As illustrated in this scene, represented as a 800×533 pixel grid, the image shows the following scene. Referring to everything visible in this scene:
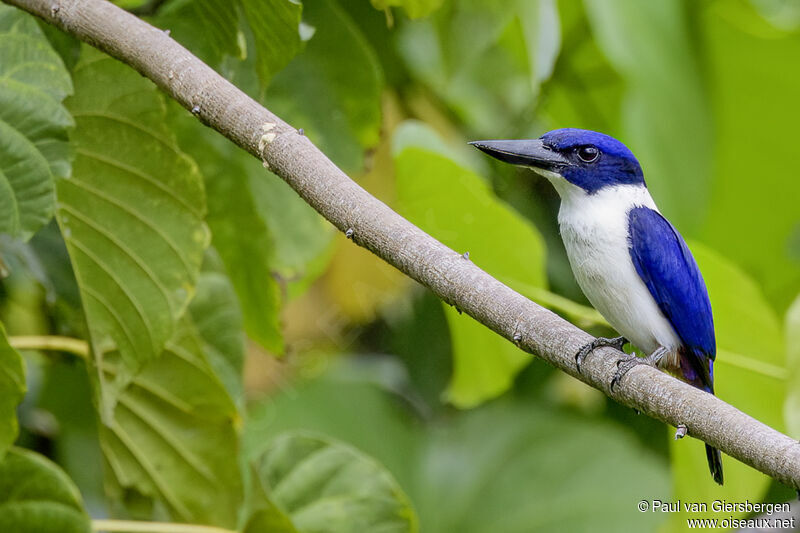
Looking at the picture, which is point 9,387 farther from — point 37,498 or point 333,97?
point 333,97

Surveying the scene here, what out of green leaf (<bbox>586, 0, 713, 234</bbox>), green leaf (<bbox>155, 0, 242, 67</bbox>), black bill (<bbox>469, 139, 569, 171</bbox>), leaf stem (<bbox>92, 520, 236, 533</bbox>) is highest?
green leaf (<bbox>586, 0, 713, 234</bbox>)

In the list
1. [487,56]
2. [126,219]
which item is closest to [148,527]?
[126,219]

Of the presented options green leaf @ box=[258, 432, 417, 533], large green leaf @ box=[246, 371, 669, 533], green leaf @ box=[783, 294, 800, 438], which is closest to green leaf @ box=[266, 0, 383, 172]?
green leaf @ box=[258, 432, 417, 533]

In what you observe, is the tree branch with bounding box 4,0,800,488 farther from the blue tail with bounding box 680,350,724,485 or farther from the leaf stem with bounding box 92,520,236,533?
the leaf stem with bounding box 92,520,236,533

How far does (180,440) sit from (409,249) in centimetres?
78

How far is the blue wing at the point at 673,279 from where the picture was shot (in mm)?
1385

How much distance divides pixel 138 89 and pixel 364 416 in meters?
1.43

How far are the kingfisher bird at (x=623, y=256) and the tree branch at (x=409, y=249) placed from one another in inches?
12.7

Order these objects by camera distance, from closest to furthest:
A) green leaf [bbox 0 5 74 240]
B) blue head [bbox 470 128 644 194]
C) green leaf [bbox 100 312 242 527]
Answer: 1. green leaf [bbox 0 5 74 240]
2. blue head [bbox 470 128 644 194]
3. green leaf [bbox 100 312 242 527]

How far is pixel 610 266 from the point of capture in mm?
1365

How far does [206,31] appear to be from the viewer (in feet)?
4.63

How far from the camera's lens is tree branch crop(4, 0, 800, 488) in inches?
32.7

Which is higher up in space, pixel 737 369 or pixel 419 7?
pixel 419 7

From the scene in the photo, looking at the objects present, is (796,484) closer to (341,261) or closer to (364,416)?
(364,416)
